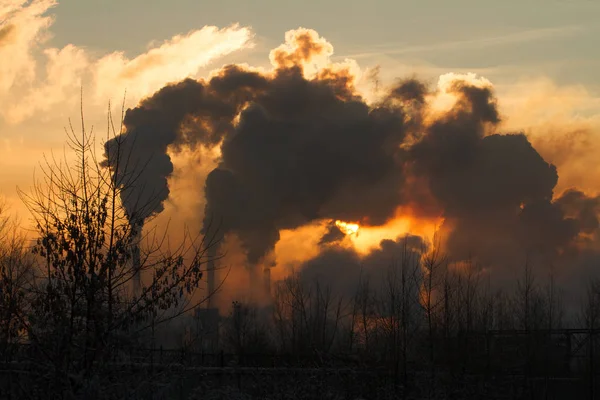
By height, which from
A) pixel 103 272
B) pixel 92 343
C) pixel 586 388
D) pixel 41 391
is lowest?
pixel 586 388

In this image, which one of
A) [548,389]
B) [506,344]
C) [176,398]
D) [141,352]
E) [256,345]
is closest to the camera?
[141,352]

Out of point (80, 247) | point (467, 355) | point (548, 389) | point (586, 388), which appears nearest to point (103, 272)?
point (80, 247)

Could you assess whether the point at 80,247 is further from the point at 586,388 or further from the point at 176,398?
the point at 586,388

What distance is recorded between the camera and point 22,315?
32.3ft

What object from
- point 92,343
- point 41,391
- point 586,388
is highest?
point 92,343

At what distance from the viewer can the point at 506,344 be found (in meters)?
40.7

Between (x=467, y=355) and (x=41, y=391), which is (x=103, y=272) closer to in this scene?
(x=41, y=391)

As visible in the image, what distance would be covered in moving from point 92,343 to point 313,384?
1140 centimetres

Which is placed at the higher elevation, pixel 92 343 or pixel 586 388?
pixel 92 343

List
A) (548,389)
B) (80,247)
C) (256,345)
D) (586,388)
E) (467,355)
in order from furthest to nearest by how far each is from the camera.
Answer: (256,345)
(586,388)
(548,389)
(467,355)
(80,247)

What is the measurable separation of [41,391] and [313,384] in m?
11.4

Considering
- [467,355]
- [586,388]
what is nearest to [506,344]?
[586,388]

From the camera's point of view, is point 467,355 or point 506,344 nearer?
point 467,355

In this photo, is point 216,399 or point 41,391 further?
point 216,399
